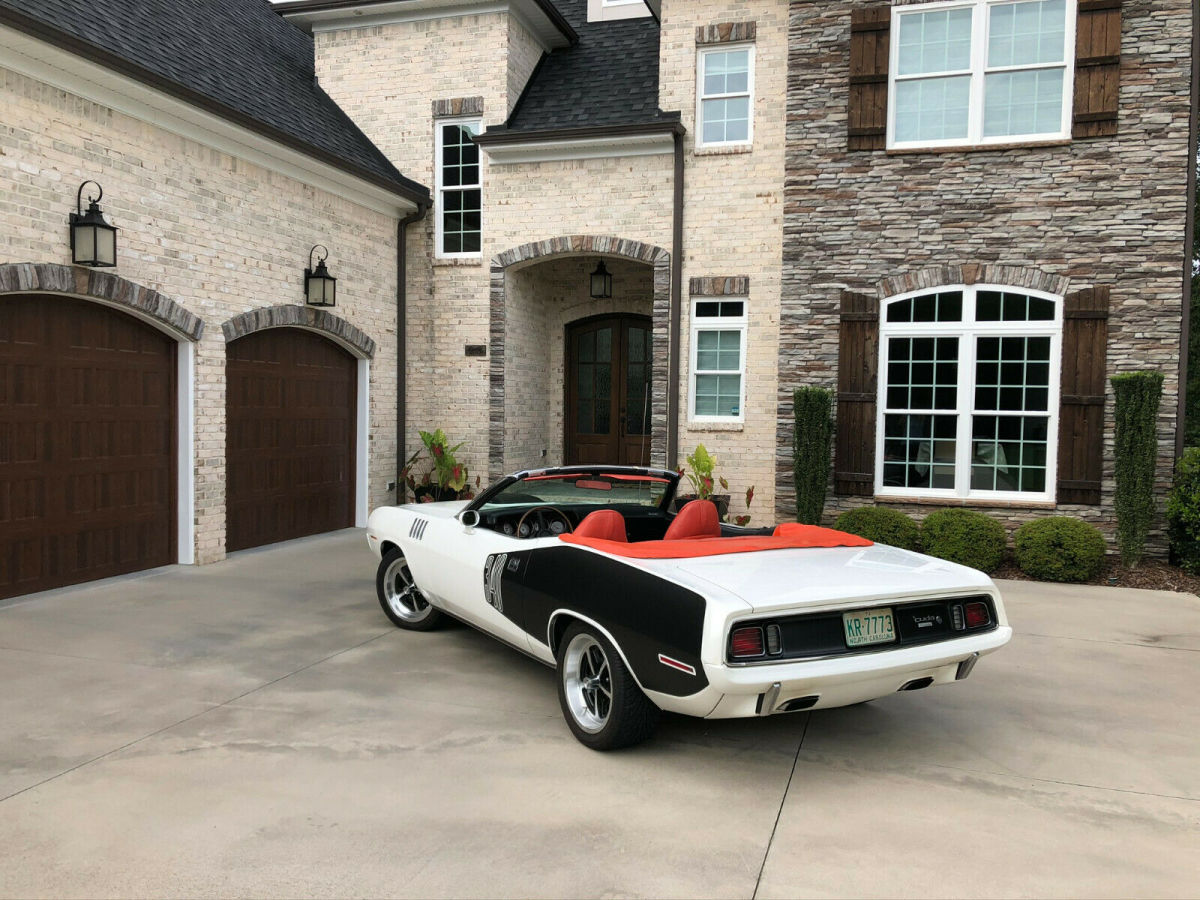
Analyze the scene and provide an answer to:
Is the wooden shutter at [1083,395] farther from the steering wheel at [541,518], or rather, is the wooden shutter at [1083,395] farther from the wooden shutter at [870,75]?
the steering wheel at [541,518]

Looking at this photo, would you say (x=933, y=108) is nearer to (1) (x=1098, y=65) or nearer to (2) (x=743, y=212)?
(1) (x=1098, y=65)

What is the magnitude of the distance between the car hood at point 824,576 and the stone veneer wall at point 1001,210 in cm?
609

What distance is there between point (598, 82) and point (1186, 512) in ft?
29.1

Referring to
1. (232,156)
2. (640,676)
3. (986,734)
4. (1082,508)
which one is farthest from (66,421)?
(1082,508)

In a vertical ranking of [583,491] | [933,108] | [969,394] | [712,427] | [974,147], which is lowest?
[583,491]

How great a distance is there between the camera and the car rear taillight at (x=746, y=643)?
358cm

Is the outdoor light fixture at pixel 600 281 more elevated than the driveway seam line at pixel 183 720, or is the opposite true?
the outdoor light fixture at pixel 600 281

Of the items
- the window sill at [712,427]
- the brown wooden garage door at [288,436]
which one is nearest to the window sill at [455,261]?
the brown wooden garage door at [288,436]

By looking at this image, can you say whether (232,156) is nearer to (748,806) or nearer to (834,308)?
(834,308)

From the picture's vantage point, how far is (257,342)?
972 centimetres

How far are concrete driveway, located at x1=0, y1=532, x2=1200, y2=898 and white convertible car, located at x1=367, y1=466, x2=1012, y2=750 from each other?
391mm

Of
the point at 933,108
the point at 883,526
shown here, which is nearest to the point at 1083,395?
the point at 883,526

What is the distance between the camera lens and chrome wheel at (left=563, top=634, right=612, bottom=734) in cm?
423

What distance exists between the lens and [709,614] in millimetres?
3564
